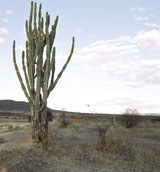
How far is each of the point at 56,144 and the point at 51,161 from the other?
7.49 ft

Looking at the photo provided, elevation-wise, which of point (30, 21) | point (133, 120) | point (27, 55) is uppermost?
point (30, 21)

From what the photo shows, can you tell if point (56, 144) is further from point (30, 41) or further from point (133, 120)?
point (133, 120)

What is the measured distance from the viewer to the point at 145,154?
1453cm

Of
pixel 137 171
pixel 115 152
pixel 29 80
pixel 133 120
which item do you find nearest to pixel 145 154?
pixel 115 152

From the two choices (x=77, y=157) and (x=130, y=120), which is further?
(x=130, y=120)

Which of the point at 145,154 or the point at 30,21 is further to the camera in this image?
the point at 30,21

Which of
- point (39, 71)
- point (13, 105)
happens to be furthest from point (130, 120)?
point (13, 105)

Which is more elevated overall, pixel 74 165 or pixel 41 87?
pixel 41 87

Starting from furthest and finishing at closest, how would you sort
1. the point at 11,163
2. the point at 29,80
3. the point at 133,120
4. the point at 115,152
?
the point at 133,120 → the point at 29,80 → the point at 115,152 → the point at 11,163

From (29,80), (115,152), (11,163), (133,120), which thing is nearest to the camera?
(11,163)


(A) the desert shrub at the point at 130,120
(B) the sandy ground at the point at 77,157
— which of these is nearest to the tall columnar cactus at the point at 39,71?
(B) the sandy ground at the point at 77,157

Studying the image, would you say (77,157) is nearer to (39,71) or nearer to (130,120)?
(39,71)

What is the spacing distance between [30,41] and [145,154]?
595 cm

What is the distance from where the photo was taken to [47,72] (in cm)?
1517
